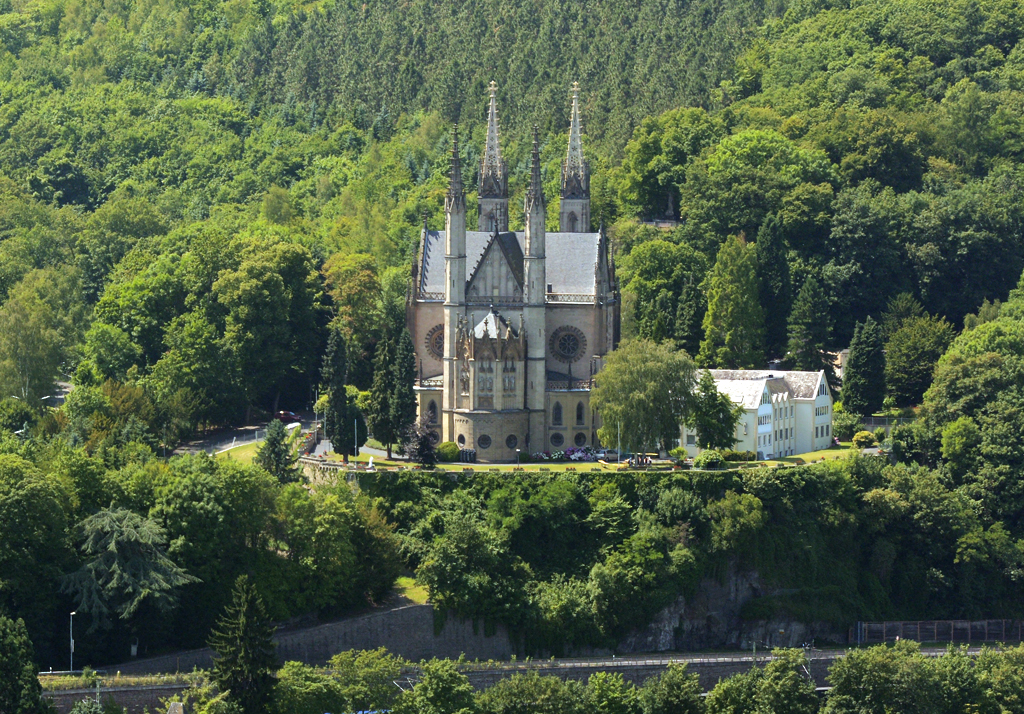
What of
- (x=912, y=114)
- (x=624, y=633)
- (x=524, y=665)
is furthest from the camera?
(x=912, y=114)

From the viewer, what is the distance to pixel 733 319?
14075 cm

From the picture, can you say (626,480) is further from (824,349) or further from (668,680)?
(824,349)

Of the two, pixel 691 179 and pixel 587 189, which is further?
pixel 691 179

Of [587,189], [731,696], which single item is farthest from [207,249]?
[731,696]

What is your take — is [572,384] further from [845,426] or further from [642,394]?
[845,426]

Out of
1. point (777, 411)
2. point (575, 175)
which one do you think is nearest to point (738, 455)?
point (777, 411)

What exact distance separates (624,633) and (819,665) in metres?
10.3

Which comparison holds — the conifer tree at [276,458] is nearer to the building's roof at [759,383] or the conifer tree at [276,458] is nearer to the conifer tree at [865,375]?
→ the building's roof at [759,383]

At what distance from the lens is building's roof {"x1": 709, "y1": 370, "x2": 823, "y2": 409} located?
128 metres

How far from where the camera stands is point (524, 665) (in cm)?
10781

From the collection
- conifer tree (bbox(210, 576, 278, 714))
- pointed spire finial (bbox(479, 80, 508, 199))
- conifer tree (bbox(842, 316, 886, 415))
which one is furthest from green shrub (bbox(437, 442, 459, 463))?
conifer tree (bbox(842, 316, 886, 415))

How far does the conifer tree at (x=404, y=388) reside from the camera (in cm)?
12425

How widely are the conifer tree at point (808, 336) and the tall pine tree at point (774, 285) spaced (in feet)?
8.77

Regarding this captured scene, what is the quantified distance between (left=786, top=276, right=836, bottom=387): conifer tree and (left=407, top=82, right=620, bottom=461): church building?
16.6m
